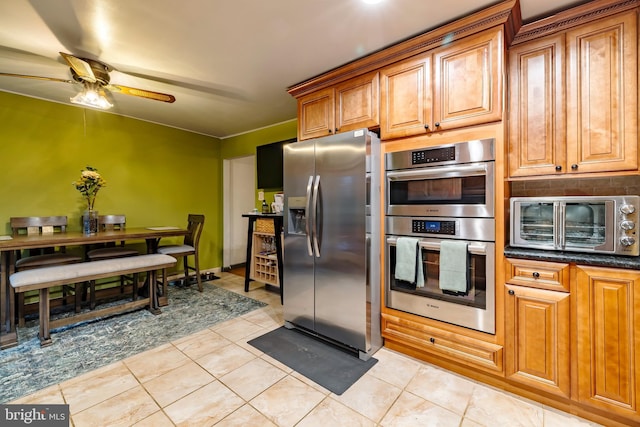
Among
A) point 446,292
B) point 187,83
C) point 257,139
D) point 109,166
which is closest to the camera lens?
point 446,292

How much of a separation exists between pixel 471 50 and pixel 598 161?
106 cm

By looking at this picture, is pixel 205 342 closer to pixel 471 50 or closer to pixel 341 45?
pixel 341 45

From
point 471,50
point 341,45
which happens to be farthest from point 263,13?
point 471,50

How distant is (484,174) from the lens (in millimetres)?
1787

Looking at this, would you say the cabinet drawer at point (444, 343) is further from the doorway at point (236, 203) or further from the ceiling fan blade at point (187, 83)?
the doorway at point (236, 203)

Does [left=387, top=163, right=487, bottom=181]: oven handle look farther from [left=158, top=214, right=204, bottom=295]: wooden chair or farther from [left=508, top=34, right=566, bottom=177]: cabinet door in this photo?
[left=158, top=214, right=204, bottom=295]: wooden chair

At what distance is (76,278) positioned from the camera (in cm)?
251

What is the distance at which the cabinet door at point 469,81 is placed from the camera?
1.75 m

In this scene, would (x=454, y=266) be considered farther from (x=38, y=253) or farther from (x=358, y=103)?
(x=38, y=253)

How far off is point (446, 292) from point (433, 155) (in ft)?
3.30

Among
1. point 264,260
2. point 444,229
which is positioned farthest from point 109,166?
point 444,229

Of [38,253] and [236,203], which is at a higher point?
[236,203]

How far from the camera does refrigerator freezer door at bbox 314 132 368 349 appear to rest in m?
2.16

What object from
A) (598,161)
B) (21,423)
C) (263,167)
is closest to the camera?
(21,423)
